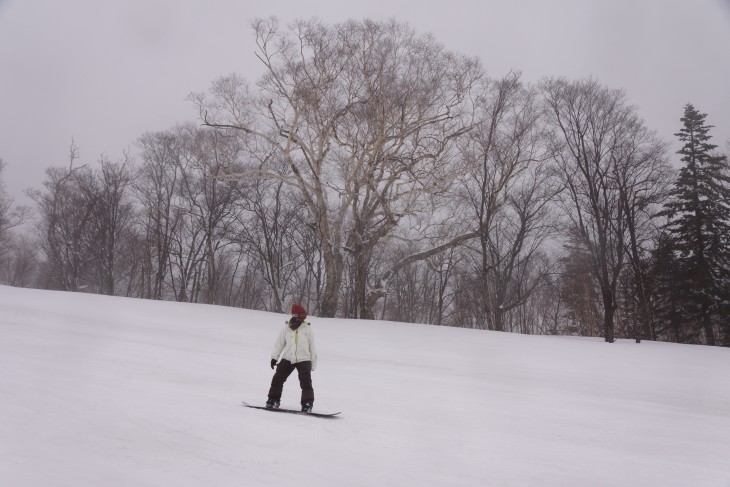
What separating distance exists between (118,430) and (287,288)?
143 feet

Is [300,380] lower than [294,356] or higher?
lower

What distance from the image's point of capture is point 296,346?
7.55 metres

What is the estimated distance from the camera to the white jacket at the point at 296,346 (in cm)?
752

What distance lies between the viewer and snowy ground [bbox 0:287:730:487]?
4672mm

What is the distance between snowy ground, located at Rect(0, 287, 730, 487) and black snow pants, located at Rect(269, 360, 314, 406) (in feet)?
1.51

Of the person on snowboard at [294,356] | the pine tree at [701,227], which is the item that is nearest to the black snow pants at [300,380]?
the person on snowboard at [294,356]

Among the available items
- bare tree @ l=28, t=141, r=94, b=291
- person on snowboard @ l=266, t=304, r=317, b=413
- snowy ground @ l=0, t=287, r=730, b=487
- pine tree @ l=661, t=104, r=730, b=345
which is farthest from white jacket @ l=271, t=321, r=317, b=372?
bare tree @ l=28, t=141, r=94, b=291

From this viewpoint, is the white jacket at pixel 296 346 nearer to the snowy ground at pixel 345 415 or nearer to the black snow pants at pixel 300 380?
the black snow pants at pixel 300 380

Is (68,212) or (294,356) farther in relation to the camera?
(68,212)

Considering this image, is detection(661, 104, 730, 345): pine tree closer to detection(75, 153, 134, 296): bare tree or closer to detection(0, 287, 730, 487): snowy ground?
detection(0, 287, 730, 487): snowy ground

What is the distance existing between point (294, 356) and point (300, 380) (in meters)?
0.39

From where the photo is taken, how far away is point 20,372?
25.2ft

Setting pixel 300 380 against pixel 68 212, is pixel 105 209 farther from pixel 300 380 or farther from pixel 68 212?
pixel 300 380

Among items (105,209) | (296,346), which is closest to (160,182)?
(105,209)
